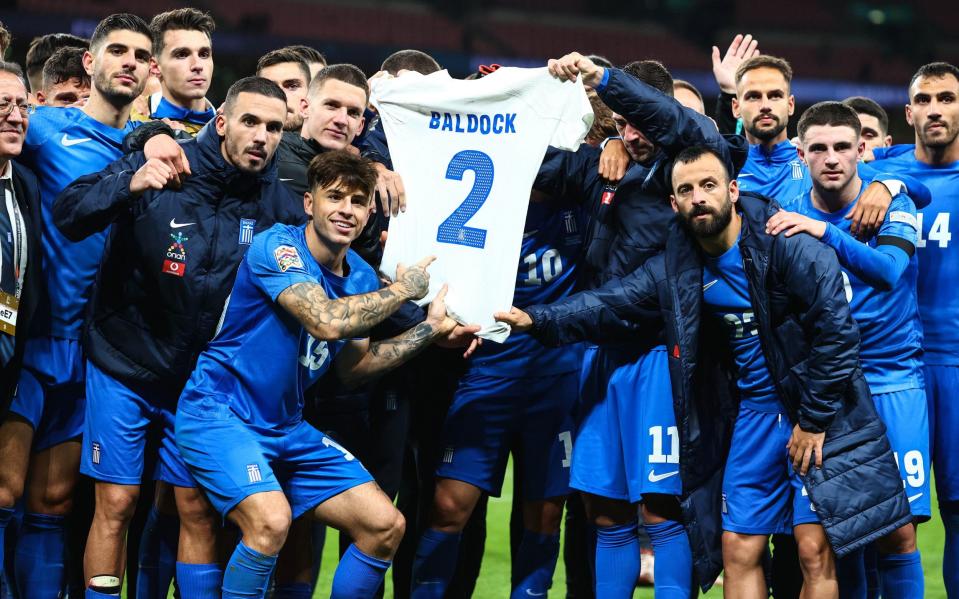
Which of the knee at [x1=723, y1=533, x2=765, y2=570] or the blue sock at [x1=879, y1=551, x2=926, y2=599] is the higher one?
the knee at [x1=723, y1=533, x2=765, y2=570]

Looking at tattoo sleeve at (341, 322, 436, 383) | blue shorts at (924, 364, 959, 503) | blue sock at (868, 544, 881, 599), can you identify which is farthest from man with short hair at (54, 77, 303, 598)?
blue shorts at (924, 364, 959, 503)

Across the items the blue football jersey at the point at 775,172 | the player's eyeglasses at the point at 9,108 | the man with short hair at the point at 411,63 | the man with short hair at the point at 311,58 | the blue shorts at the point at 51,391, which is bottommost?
the blue shorts at the point at 51,391

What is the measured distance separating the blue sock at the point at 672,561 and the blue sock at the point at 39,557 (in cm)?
235

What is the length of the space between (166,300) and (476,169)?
1.32 metres

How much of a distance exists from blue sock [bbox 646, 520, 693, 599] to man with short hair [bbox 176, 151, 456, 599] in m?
1.08

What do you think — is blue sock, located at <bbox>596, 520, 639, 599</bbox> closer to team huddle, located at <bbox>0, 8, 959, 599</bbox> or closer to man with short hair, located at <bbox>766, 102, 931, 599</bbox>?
team huddle, located at <bbox>0, 8, 959, 599</bbox>

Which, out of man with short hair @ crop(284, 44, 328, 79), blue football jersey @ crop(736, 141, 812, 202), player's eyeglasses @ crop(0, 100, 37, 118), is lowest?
blue football jersey @ crop(736, 141, 812, 202)

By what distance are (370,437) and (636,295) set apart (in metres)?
1.32

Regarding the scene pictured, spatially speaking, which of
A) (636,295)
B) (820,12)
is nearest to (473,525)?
(636,295)

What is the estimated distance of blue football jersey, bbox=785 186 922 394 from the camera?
4.75m

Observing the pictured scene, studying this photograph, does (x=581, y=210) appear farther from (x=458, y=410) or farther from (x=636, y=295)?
(x=458, y=410)

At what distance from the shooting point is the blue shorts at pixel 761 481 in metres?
4.52

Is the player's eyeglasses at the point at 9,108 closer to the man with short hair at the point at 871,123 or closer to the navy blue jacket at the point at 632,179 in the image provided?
the navy blue jacket at the point at 632,179

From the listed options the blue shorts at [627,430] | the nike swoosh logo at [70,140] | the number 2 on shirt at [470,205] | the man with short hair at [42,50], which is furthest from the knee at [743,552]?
the man with short hair at [42,50]
